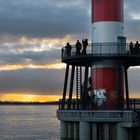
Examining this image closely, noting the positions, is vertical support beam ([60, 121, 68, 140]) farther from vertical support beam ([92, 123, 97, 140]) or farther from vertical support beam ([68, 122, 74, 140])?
vertical support beam ([92, 123, 97, 140])

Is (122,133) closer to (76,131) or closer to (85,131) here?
(85,131)

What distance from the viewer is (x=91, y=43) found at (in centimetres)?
5481

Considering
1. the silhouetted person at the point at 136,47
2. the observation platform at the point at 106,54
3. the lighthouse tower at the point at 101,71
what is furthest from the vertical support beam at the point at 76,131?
the silhouetted person at the point at 136,47

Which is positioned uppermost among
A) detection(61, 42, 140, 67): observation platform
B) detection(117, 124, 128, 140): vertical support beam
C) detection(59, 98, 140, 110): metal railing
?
detection(61, 42, 140, 67): observation platform

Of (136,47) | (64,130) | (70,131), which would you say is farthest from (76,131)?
(136,47)

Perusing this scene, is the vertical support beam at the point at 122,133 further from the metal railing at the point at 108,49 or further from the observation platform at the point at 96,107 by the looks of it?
the metal railing at the point at 108,49

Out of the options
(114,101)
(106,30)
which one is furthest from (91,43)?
(114,101)

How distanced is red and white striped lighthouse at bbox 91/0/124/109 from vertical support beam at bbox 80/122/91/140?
3.48 metres

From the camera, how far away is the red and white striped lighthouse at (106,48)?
54.0 meters

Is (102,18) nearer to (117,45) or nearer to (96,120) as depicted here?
(117,45)

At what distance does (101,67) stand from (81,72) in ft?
11.7

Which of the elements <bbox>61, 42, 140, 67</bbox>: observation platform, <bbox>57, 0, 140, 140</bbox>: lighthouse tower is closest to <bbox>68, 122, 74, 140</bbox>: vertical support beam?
<bbox>57, 0, 140, 140</bbox>: lighthouse tower

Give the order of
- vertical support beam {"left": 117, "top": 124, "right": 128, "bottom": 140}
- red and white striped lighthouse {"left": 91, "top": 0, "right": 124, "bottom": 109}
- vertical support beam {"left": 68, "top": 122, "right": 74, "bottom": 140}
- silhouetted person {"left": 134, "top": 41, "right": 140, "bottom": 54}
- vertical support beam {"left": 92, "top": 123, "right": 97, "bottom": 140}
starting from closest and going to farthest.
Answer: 1. vertical support beam {"left": 117, "top": 124, "right": 128, "bottom": 140}
2. vertical support beam {"left": 92, "top": 123, "right": 97, "bottom": 140}
3. vertical support beam {"left": 68, "top": 122, "right": 74, "bottom": 140}
4. red and white striped lighthouse {"left": 91, "top": 0, "right": 124, "bottom": 109}
5. silhouetted person {"left": 134, "top": 41, "right": 140, "bottom": 54}

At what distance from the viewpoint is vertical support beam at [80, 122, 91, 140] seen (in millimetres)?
50469
